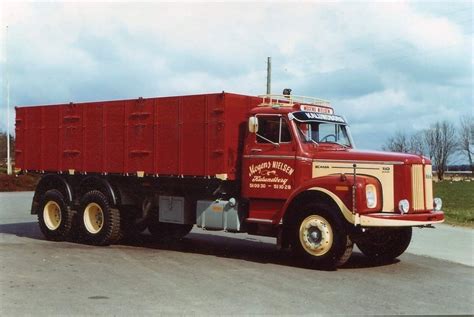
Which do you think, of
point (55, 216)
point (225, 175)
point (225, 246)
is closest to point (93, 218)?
point (55, 216)

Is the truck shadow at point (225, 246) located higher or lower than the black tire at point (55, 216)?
lower

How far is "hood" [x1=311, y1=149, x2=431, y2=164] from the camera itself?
11062mm

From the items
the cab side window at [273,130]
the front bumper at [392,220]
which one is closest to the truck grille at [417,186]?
the front bumper at [392,220]

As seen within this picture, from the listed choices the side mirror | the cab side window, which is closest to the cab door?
the cab side window

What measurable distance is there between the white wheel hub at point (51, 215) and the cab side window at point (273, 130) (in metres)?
5.96

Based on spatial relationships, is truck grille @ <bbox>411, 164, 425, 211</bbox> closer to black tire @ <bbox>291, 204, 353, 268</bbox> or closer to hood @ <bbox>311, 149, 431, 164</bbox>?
hood @ <bbox>311, 149, 431, 164</bbox>

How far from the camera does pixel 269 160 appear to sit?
12023mm

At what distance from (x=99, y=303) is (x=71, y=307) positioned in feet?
1.20

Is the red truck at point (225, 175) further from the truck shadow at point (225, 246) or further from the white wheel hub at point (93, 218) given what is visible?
the truck shadow at point (225, 246)

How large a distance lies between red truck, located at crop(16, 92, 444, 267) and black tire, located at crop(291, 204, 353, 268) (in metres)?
0.02

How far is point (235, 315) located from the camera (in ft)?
23.8

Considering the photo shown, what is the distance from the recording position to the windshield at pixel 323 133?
475 inches

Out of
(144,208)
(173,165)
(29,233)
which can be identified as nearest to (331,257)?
(173,165)

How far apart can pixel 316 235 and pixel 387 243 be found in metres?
2.02
